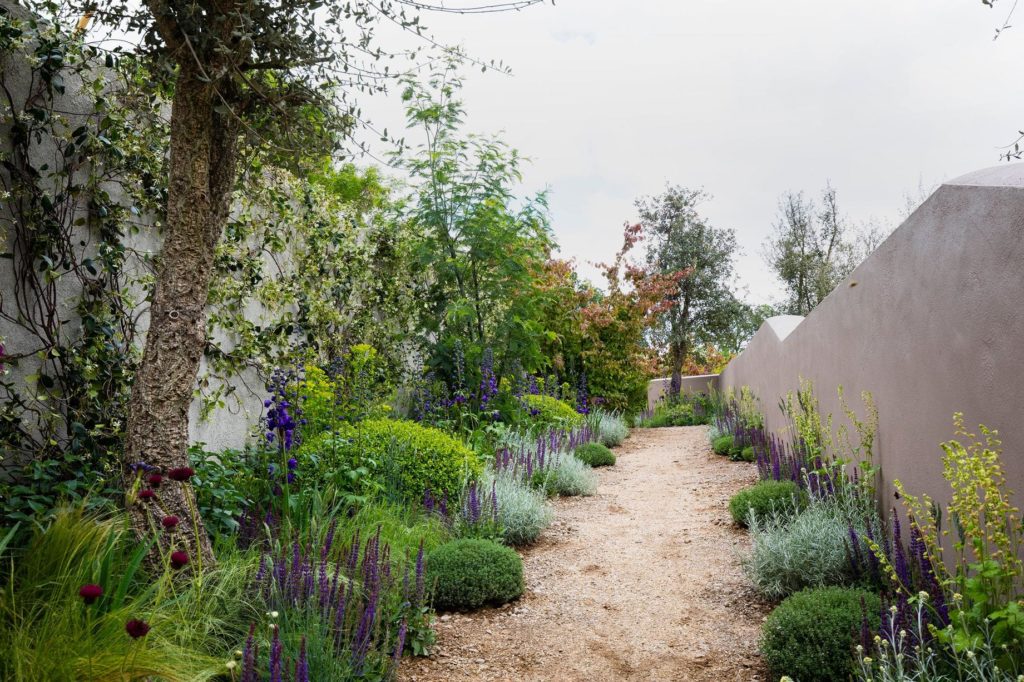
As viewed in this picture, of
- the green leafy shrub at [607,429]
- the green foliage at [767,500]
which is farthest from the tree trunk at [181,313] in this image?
the green leafy shrub at [607,429]

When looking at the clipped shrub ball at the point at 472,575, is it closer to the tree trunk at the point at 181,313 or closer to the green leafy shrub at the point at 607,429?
the tree trunk at the point at 181,313

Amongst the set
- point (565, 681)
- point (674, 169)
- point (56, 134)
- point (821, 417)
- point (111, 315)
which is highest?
point (674, 169)

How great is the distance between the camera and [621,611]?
3.59 metres

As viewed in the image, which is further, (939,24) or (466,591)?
(939,24)

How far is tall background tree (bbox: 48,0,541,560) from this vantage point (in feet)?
8.84

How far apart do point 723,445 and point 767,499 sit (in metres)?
4.22

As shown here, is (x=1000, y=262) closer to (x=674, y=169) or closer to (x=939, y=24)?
(x=939, y=24)

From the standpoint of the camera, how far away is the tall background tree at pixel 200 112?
8.84 feet

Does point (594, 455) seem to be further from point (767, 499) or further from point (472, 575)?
point (472, 575)

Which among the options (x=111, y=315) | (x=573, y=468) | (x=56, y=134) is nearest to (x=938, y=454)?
(x=573, y=468)

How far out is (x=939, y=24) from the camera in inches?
165

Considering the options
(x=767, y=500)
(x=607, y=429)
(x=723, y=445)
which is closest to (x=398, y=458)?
(x=767, y=500)

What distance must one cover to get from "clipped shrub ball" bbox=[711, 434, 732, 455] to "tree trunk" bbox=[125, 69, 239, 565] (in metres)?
7.27

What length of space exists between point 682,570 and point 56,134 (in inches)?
179
